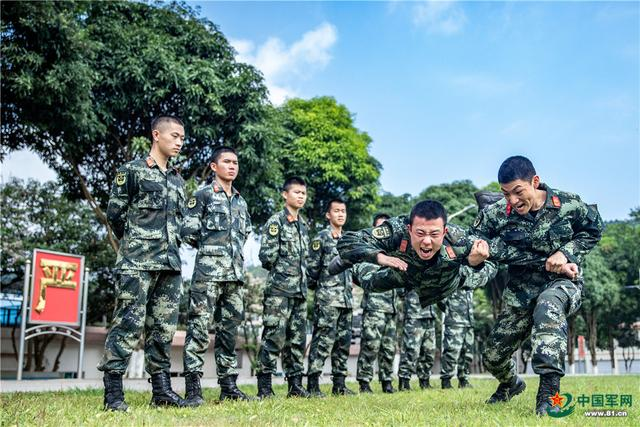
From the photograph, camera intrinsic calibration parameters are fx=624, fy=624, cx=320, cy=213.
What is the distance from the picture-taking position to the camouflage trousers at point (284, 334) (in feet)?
22.6

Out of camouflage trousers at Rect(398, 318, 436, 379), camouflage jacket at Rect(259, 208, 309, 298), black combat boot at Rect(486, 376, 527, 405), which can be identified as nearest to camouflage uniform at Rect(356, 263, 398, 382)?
camouflage trousers at Rect(398, 318, 436, 379)

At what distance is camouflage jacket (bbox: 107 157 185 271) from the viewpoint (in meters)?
5.17

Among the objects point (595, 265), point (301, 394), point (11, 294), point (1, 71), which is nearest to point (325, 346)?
point (301, 394)

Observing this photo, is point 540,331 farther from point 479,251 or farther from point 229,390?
point 229,390

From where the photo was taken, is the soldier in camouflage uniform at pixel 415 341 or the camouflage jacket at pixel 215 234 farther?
the soldier in camouflage uniform at pixel 415 341

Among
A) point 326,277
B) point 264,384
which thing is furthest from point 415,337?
point 264,384

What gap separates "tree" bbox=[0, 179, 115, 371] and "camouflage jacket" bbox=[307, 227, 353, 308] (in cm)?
1231

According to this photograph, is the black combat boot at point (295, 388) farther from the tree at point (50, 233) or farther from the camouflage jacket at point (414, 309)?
the tree at point (50, 233)

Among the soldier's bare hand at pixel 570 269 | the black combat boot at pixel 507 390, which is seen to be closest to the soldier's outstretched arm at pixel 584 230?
the soldier's bare hand at pixel 570 269

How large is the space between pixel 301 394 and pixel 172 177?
3.05 meters

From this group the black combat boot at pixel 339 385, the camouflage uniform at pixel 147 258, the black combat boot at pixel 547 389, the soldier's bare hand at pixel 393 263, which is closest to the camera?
the black combat boot at pixel 547 389

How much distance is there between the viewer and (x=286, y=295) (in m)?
7.02

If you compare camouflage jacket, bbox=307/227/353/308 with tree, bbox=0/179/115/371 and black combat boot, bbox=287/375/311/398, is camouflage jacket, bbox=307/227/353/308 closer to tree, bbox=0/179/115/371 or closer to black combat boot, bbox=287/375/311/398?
black combat boot, bbox=287/375/311/398

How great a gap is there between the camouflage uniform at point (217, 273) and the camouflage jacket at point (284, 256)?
2.35ft
